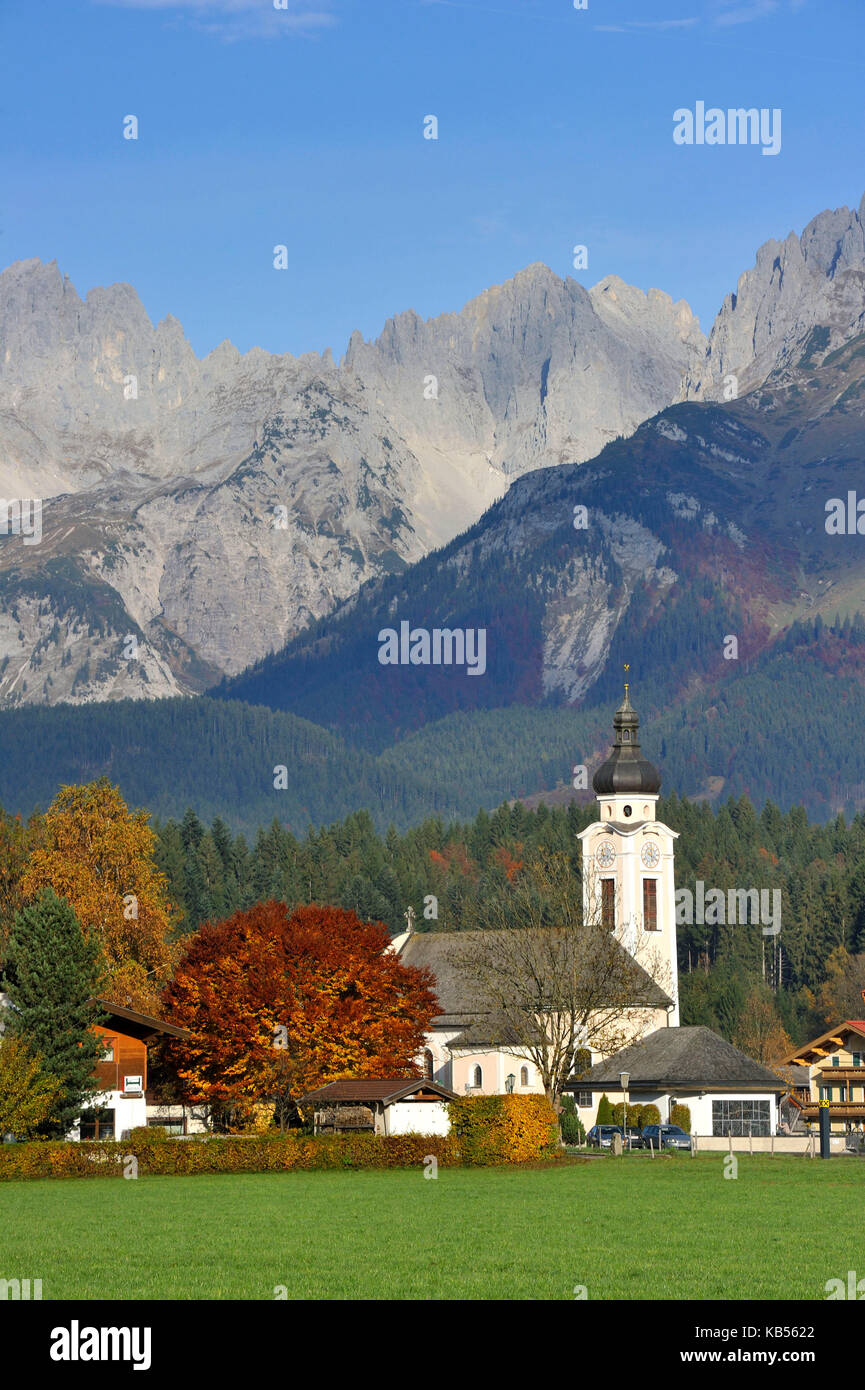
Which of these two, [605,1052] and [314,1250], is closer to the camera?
[314,1250]

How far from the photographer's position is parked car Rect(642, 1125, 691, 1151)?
3536 inches

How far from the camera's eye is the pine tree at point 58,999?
77888 millimetres

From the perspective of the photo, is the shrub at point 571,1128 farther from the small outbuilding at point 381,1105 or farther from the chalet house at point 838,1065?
the chalet house at point 838,1065

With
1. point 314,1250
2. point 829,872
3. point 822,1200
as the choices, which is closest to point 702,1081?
point 822,1200

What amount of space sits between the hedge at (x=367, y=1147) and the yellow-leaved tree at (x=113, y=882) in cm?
2887

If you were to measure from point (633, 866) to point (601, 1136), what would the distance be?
27946 millimetres

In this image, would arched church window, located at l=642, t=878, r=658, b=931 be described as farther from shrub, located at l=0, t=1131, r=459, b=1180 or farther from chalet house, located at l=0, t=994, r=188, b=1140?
shrub, located at l=0, t=1131, r=459, b=1180

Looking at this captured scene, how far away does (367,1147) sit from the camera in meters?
71.5

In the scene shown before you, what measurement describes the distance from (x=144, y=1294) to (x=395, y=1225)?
13473 mm

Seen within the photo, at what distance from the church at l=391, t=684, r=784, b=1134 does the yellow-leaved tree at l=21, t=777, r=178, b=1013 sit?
13.1 meters

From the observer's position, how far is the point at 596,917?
119 m
